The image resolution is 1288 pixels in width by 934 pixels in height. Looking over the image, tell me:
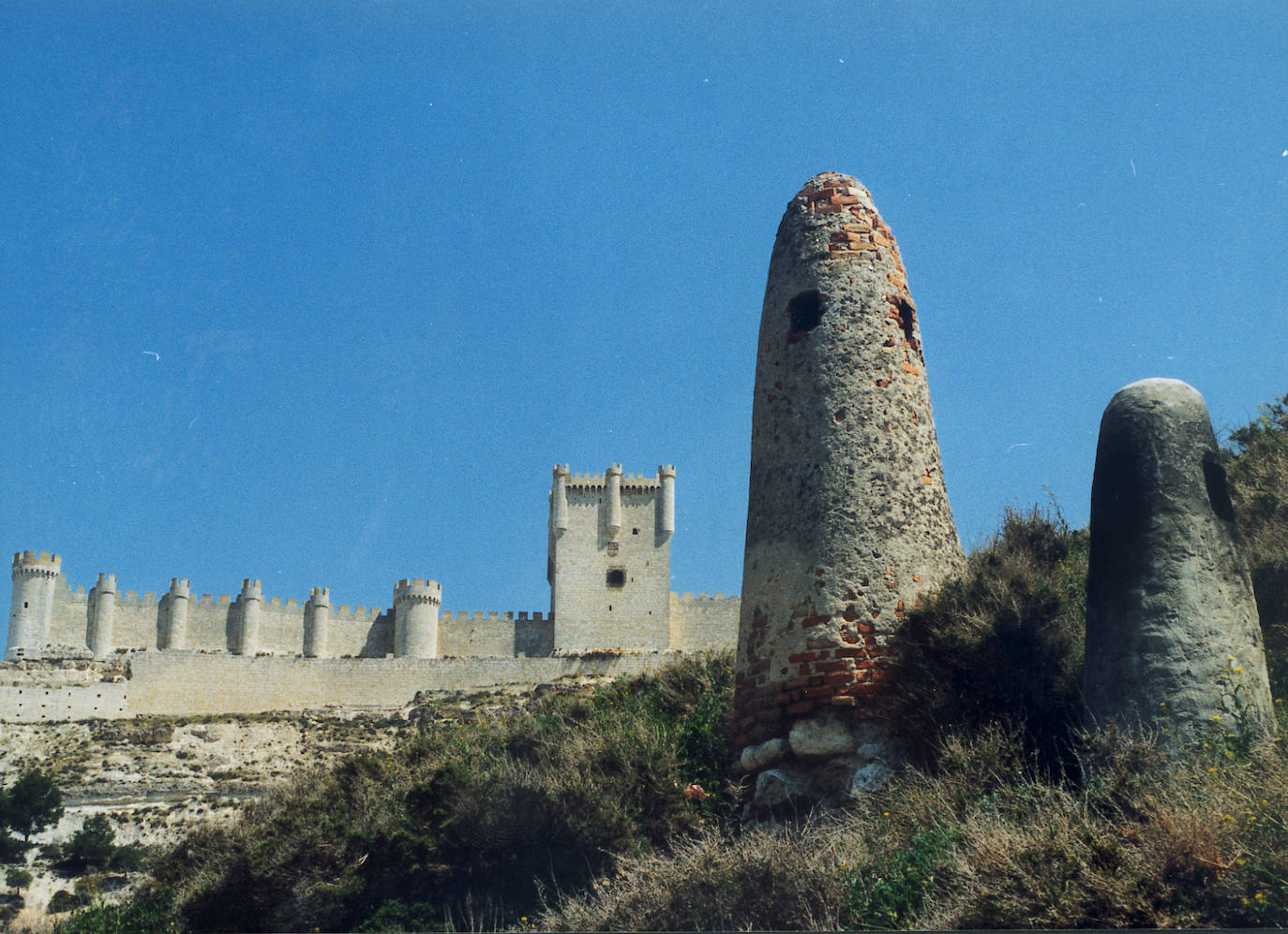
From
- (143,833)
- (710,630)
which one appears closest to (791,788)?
(143,833)

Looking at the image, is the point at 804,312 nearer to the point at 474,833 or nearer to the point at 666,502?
the point at 474,833

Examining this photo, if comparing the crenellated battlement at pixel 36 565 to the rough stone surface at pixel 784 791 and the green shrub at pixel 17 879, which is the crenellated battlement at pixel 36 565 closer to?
the green shrub at pixel 17 879

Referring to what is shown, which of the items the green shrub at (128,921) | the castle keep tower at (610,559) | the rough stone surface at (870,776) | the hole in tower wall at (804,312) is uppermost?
the castle keep tower at (610,559)

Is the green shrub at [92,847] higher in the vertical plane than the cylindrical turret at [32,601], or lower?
lower

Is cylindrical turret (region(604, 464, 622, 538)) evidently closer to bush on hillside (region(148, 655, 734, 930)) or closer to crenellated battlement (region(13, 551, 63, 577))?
crenellated battlement (region(13, 551, 63, 577))

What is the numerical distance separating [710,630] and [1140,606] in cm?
6009

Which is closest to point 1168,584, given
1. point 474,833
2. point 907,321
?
point 907,321

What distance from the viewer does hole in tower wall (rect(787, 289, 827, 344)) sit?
10977mm

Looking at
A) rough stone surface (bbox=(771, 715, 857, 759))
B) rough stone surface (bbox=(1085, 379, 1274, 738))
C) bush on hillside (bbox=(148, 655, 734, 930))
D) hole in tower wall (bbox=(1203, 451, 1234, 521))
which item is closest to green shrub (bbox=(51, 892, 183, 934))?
bush on hillside (bbox=(148, 655, 734, 930))

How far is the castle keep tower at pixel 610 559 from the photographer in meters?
67.4

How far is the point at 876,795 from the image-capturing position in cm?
925

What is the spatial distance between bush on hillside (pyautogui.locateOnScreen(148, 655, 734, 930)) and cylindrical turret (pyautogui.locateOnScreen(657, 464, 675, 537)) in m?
55.5

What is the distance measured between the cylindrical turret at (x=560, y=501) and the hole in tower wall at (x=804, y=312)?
5805 cm

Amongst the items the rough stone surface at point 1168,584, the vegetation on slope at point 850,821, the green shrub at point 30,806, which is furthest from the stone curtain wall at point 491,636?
the rough stone surface at point 1168,584
